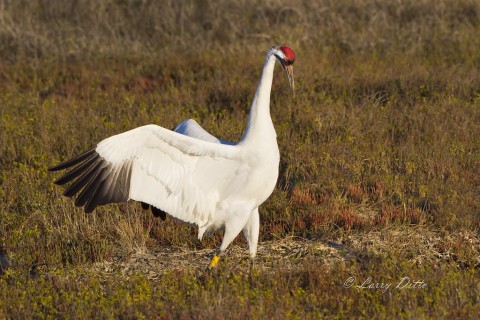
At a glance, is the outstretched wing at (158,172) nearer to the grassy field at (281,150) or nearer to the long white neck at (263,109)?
the long white neck at (263,109)

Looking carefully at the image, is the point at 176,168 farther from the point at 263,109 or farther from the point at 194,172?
the point at 263,109

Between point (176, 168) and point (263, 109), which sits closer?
point (263, 109)

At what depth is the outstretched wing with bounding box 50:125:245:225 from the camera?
5.79 m

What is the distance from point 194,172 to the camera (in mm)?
6184

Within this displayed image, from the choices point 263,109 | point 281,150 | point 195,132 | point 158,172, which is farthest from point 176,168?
point 281,150

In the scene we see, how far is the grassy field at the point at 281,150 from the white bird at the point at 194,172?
1.43ft

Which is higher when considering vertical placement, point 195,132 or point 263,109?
point 263,109

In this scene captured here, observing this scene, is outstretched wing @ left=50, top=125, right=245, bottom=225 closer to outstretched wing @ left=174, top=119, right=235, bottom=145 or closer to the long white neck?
the long white neck

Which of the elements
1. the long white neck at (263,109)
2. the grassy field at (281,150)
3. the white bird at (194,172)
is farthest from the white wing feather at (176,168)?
the grassy field at (281,150)

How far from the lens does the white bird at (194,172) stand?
581cm

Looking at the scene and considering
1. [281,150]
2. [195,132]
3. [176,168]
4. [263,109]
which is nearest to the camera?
[263,109]

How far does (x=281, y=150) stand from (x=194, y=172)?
236 centimetres

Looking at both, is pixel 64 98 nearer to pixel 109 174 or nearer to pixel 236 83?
pixel 236 83

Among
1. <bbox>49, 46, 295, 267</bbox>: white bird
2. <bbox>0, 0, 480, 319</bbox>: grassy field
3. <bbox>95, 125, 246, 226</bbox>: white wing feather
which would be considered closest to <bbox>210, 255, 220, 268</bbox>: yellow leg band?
<bbox>49, 46, 295, 267</bbox>: white bird
